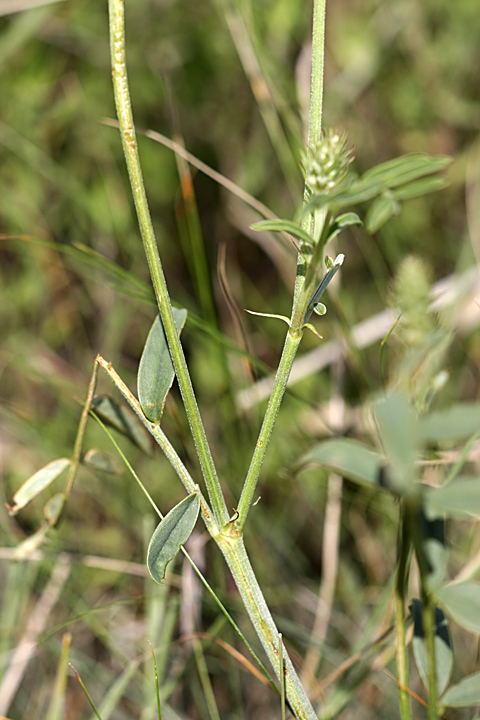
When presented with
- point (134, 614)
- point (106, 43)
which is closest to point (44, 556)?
point (134, 614)

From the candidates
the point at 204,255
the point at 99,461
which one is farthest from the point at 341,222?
the point at 204,255

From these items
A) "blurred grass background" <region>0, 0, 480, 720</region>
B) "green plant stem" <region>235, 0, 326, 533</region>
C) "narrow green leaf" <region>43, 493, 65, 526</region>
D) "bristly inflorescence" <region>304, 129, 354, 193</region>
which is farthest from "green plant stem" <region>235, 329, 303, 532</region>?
"blurred grass background" <region>0, 0, 480, 720</region>

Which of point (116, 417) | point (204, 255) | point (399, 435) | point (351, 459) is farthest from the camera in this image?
point (204, 255)

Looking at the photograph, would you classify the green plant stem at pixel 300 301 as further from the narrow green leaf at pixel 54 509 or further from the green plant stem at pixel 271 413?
the narrow green leaf at pixel 54 509

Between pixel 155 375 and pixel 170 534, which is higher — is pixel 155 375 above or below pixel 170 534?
above

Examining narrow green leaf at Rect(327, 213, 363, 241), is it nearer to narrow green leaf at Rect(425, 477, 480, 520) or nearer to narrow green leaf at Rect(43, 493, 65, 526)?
narrow green leaf at Rect(425, 477, 480, 520)

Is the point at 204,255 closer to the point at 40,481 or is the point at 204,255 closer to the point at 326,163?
the point at 40,481
